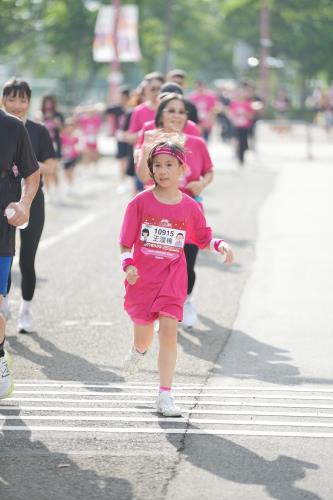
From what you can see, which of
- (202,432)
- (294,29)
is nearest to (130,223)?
(202,432)

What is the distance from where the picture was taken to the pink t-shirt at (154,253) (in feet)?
20.9

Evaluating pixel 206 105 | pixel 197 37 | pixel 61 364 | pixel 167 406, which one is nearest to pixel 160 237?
pixel 167 406

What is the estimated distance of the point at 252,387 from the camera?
6.97m

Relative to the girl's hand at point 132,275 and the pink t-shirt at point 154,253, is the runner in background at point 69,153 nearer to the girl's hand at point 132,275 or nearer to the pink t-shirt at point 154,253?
the pink t-shirt at point 154,253

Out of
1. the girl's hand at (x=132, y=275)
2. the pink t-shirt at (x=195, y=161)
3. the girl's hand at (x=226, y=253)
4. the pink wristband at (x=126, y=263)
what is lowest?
the girl's hand at (x=132, y=275)

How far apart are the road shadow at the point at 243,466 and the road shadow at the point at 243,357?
1.48 metres

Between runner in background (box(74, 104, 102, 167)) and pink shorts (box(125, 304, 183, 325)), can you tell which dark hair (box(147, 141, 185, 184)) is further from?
runner in background (box(74, 104, 102, 167))

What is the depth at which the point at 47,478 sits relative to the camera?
5.18 metres

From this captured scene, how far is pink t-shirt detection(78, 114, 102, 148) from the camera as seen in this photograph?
25328mm

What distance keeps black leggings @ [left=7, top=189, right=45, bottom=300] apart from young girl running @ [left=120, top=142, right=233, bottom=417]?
2.05 meters

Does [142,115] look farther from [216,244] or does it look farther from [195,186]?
[216,244]

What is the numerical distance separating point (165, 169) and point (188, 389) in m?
1.35

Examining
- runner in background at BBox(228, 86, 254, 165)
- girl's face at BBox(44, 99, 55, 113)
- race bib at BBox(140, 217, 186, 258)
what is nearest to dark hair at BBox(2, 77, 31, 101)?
race bib at BBox(140, 217, 186, 258)

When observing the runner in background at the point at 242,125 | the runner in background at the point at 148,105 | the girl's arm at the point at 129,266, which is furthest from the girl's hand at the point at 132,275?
the runner in background at the point at 242,125
